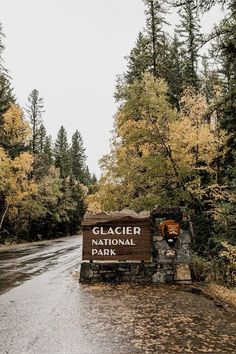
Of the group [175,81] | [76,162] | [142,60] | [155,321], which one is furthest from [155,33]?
[76,162]

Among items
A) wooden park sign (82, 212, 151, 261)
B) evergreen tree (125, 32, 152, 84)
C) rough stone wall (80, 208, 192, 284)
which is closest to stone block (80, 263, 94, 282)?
rough stone wall (80, 208, 192, 284)

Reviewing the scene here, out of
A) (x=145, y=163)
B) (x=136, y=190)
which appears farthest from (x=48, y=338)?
(x=136, y=190)

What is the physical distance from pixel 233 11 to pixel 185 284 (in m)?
7.63

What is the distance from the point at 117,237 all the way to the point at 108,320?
514 centimetres

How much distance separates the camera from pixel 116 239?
1298 centimetres

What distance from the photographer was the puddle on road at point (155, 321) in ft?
21.3

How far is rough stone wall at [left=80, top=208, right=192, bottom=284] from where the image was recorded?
12398mm

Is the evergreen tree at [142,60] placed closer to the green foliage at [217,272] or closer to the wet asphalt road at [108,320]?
the green foliage at [217,272]

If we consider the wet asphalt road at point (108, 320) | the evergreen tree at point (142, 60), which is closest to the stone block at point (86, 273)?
the wet asphalt road at point (108, 320)

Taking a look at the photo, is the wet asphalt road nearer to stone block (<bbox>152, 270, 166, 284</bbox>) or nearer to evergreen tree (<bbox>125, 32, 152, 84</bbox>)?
stone block (<bbox>152, 270, 166, 284</bbox>)

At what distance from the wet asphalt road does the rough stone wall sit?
0.57 metres

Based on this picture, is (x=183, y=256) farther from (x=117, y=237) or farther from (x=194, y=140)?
(x=194, y=140)

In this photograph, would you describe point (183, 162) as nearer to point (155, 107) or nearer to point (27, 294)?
point (155, 107)

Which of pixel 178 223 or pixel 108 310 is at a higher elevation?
pixel 178 223
